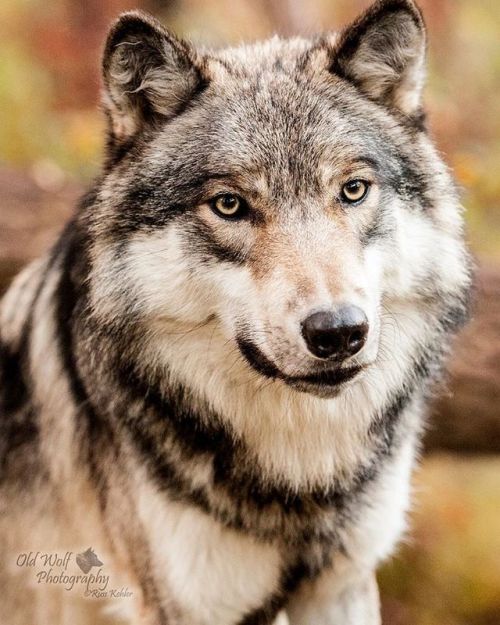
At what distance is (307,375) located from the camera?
2566 mm

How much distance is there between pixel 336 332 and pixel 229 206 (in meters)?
0.62

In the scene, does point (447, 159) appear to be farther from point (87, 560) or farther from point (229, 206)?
point (87, 560)

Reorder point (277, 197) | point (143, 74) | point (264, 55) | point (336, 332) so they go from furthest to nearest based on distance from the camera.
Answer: point (264, 55), point (143, 74), point (277, 197), point (336, 332)

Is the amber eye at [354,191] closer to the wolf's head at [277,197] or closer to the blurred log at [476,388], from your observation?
the wolf's head at [277,197]

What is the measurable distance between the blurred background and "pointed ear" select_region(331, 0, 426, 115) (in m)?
0.47

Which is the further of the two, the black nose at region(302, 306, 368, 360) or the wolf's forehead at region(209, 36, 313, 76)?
the wolf's forehead at region(209, 36, 313, 76)

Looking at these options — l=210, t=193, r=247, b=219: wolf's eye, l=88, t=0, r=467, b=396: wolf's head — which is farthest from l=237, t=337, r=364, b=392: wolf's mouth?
l=210, t=193, r=247, b=219: wolf's eye

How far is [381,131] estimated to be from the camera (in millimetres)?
2977

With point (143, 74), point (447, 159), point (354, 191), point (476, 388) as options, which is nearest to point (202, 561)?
point (354, 191)

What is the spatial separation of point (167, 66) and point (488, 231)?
532cm

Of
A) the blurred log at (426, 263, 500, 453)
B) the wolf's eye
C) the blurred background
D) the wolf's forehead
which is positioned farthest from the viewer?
the blurred background

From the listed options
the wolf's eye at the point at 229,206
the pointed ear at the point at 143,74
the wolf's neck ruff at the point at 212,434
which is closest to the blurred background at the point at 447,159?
the pointed ear at the point at 143,74

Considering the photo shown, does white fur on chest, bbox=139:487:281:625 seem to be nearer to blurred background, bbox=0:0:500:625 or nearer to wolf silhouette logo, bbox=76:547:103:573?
wolf silhouette logo, bbox=76:547:103:573

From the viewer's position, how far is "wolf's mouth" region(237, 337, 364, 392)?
2.57 m
